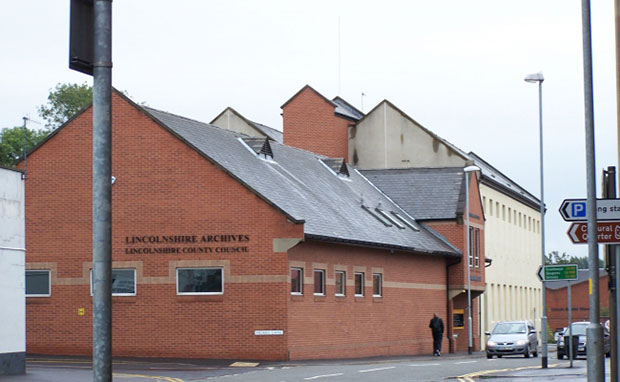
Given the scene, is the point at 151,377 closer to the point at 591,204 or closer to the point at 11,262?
the point at 11,262

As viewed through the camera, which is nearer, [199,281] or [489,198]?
[199,281]

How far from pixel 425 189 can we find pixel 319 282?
58.2ft

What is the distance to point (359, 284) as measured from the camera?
41.7 metres

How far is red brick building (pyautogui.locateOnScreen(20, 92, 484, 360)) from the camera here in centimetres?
3484

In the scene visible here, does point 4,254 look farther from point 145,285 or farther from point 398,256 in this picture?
point 398,256

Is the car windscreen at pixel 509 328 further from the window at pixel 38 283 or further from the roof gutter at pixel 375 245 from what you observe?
the window at pixel 38 283

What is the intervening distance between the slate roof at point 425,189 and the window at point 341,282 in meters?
13.5

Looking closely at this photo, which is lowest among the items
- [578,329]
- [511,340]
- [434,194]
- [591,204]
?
[511,340]

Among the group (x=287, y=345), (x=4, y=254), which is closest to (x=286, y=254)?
(x=287, y=345)

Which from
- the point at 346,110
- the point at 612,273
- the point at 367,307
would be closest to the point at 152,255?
the point at 367,307

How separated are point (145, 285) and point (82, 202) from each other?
3863 millimetres

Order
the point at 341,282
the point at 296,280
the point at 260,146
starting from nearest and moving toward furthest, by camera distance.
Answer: the point at 296,280 → the point at 341,282 → the point at 260,146

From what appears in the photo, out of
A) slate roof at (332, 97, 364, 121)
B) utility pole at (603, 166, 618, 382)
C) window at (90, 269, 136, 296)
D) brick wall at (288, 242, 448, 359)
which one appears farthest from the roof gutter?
utility pole at (603, 166, 618, 382)

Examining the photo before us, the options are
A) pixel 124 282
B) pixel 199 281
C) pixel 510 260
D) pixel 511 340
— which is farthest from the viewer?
pixel 510 260
